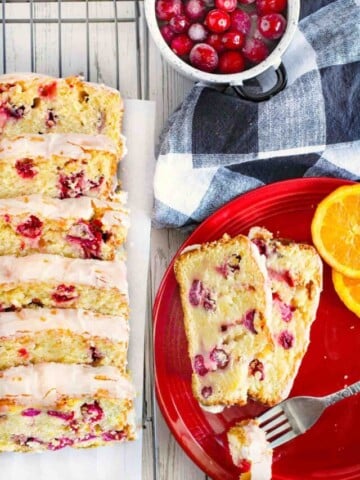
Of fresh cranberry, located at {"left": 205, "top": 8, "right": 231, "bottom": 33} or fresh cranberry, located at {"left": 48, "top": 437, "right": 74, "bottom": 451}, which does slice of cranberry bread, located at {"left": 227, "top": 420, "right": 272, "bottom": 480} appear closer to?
fresh cranberry, located at {"left": 48, "top": 437, "right": 74, "bottom": 451}

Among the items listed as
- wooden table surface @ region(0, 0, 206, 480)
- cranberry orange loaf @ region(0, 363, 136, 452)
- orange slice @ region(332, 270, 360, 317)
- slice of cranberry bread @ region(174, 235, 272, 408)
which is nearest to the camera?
cranberry orange loaf @ region(0, 363, 136, 452)

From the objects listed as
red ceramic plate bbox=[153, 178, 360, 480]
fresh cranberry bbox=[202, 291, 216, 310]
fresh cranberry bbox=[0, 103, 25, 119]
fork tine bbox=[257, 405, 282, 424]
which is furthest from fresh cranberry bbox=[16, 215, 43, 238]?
fork tine bbox=[257, 405, 282, 424]

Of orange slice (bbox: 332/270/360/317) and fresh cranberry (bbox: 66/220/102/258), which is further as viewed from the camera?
orange slice (bbox: 332/270/360/317)

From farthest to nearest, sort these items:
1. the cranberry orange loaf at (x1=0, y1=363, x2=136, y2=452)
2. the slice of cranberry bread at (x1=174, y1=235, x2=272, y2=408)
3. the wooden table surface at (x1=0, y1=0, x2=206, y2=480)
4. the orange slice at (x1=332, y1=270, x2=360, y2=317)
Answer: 1. the wooden table surface at (x1=0, y1=0, x2=206, y2=480)
2. the orange slice at (x1=332, y1=270, x2=360, y2=317)
3. the slice of cranberry bread at (x1=174, y1=235, x2=272, y2=408)
4. the cranberry orange loaf at (x1=0, y1=363, x2=136, y2=452)

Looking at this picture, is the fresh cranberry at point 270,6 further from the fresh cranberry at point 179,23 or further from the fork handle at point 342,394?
the fork handle at point 342,394

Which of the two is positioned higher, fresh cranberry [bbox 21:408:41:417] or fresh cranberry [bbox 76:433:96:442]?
fresh cranberry [bbox 21:408:41:417]

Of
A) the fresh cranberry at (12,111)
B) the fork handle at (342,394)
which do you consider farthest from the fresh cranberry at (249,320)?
the fresh cranberry at (12,111)
